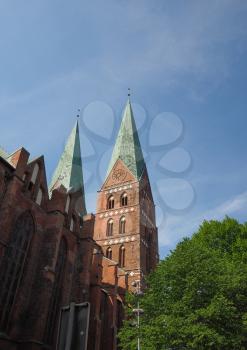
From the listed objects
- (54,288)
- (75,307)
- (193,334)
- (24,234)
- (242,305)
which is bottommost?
(75,307)

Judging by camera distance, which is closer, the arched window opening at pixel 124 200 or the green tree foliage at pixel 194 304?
the green tree foliage at pixel 194 304

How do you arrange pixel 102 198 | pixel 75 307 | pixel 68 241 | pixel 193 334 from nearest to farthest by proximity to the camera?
pixel 75 307 < pixel 193 334 < pixel 68 241 < pixel 102 198

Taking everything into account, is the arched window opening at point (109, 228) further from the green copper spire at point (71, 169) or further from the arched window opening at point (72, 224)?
the arched window opening at point (72, 224)

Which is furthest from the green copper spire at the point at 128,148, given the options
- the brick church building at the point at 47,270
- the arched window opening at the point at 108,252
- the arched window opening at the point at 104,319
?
the arched window opening at the point at 104,319

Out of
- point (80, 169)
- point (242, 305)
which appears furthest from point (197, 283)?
point (80, 169)

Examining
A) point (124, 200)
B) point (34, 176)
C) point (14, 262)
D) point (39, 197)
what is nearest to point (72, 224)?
point (39, 197)

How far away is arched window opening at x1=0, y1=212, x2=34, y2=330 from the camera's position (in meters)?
17.7

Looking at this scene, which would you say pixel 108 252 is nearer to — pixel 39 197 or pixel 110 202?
pixel 110 202

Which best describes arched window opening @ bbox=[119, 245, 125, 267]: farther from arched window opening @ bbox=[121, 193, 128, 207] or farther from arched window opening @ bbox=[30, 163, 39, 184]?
arched window opening @ bbox=[30, 163, 39, 184]

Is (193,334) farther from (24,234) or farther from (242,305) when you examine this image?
(24,234)

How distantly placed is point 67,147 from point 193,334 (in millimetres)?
38164

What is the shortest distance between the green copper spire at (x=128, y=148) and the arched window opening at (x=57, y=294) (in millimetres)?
27799

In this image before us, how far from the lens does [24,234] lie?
20.5 meters

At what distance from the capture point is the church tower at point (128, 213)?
42.7 metres
